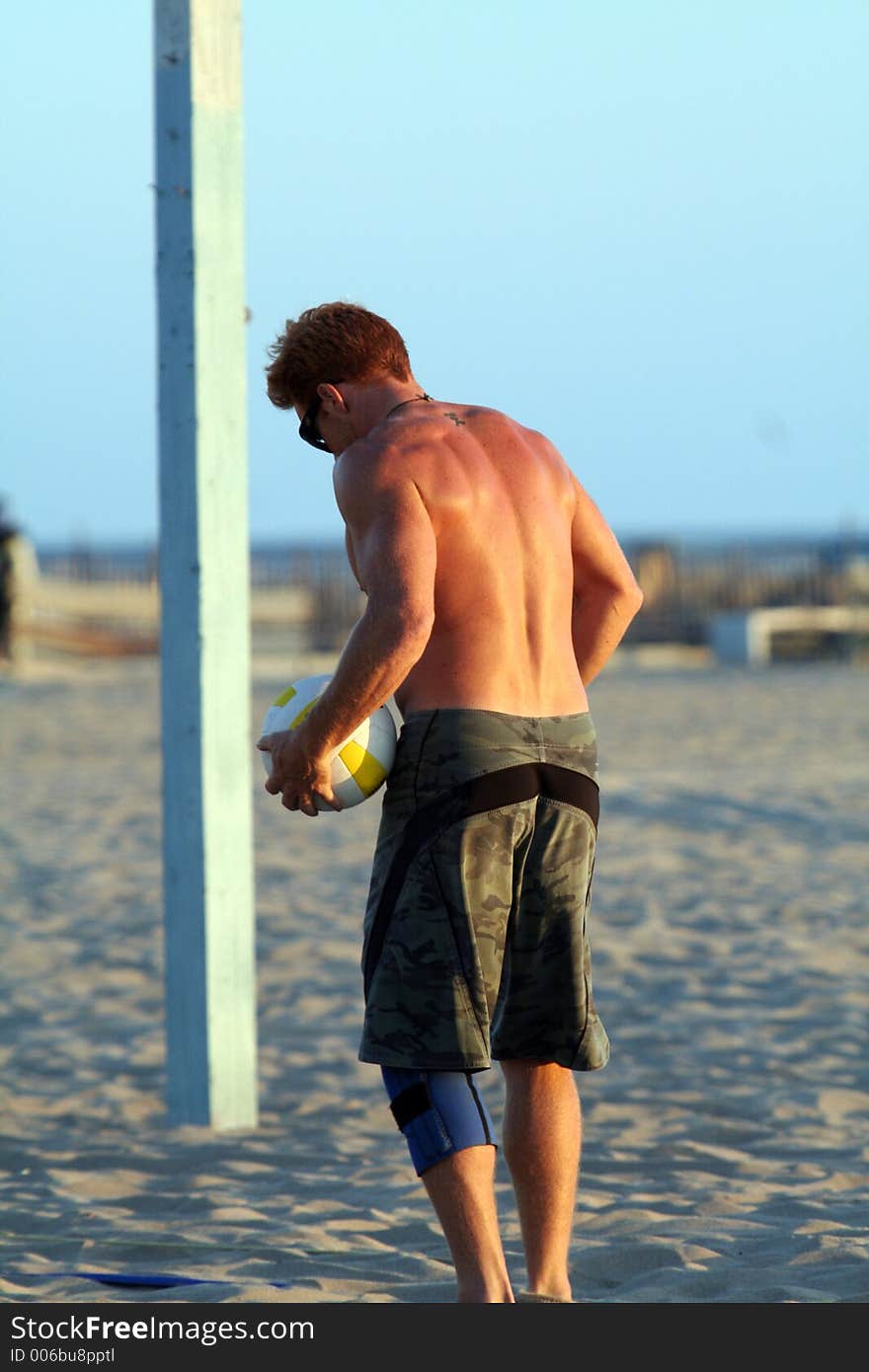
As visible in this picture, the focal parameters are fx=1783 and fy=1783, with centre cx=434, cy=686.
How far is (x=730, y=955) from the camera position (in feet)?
24.5

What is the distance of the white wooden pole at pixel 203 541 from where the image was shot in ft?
16.4

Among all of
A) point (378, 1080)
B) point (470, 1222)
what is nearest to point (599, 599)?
point (470, 1222)

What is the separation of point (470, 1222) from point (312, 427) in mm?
1476

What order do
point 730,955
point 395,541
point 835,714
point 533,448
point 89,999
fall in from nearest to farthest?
point 395,541
point 533,448
point 89,999
point 730,955
point 835,714

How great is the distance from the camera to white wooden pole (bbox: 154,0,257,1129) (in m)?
5.00

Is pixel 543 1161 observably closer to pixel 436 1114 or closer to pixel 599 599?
pixel 436 1114

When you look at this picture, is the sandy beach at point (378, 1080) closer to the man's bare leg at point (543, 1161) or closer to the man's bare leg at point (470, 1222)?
the man's bare leg at point (543, 1161)

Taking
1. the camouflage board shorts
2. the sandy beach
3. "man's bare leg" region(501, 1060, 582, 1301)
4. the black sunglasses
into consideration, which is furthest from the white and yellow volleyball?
the sandy beach

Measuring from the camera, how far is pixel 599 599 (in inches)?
141

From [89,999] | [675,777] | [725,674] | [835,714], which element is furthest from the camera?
[725,674]

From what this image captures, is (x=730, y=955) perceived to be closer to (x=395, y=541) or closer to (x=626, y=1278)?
(x=626, y=1278)

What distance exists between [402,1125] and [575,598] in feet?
3.66

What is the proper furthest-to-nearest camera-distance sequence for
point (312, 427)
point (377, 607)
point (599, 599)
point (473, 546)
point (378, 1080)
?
point (378, 1080) → point (599, 599) → point (312, 427) → point (473, 546) → point (377, 607)

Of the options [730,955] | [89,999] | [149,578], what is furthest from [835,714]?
[149,578]
